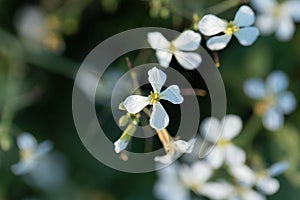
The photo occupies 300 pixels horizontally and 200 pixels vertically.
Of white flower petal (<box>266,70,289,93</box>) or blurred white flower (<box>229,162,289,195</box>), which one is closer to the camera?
blurred white flower (<box>229,162,289,195</box>)

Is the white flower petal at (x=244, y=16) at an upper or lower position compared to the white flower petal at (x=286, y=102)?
lower

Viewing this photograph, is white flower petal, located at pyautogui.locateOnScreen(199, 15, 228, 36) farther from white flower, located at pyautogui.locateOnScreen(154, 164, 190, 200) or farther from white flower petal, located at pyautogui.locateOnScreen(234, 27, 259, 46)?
white flower, located at pyautogui.locateOnScreen(154, 164, 190, 200)

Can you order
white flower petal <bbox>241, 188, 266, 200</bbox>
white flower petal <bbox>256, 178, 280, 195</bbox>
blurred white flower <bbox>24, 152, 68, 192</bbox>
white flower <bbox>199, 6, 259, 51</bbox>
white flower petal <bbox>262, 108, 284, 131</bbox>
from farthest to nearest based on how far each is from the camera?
blurred white flower <bbox>24, 152, 68, 192</bbox>, white flower petal <bbox>262, 108, 284, 131</bbox>, white flower petal <bbox>241, 188, 266, 200</bbox>, white flower petal <bbox>256, 178, 280, 195</bbox>, white flower <bbox>199, 6, 259, 51</bbox>

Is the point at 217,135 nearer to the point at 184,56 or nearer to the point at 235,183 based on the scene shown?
the point at 235,183


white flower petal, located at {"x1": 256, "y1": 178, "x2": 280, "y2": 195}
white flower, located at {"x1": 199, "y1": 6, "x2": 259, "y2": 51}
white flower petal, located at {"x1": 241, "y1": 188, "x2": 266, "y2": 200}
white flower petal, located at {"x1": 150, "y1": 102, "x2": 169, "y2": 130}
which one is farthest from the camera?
white flower petal, located at {"x1": 241, "y1": 188, "x2": 266, "y2": 200}

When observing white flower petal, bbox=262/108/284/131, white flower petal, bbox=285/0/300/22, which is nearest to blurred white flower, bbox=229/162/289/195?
white flower petal, bbox=262/108/284/131

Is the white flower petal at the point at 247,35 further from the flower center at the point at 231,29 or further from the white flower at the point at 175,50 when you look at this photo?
the white flower at the point at 175,50

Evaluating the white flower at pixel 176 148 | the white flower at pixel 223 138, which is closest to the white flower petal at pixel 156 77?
the white flower at pixel 176 148

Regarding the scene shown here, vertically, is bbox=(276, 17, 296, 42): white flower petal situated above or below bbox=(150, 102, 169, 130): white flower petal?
above
